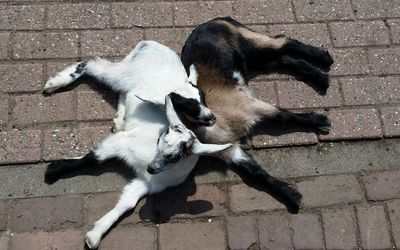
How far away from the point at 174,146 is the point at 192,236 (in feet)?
2.49

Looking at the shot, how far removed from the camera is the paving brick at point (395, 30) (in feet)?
14.8

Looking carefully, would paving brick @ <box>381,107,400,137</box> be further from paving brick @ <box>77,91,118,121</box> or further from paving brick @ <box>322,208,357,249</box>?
paving brick @ <box>77,91,118,121</box>

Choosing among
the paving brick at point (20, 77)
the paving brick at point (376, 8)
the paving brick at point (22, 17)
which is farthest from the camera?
the paving brick at point (376, 8)

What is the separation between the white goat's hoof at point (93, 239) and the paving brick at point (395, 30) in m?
3.08

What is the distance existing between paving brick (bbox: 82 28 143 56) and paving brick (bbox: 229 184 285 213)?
1.50 metres

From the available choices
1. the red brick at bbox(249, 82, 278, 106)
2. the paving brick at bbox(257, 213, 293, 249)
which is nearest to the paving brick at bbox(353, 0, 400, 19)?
the red brick at bbox(249, 82, 278, 106)

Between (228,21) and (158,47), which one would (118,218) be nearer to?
(158,47)

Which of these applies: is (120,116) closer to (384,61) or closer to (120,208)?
(120,208)

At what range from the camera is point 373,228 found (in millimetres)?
3715

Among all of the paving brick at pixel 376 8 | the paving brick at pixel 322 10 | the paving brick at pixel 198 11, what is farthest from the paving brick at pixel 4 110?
the paving brick at pixel 376 8

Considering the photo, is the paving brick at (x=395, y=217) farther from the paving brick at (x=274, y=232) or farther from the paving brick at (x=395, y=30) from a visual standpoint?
the paving brick at (x=395, y=30)

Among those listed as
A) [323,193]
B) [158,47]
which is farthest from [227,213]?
[158,47]

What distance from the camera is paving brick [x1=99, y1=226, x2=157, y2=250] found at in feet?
11.6

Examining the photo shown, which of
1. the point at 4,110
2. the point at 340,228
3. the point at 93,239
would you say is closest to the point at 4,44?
the point at 4,110
